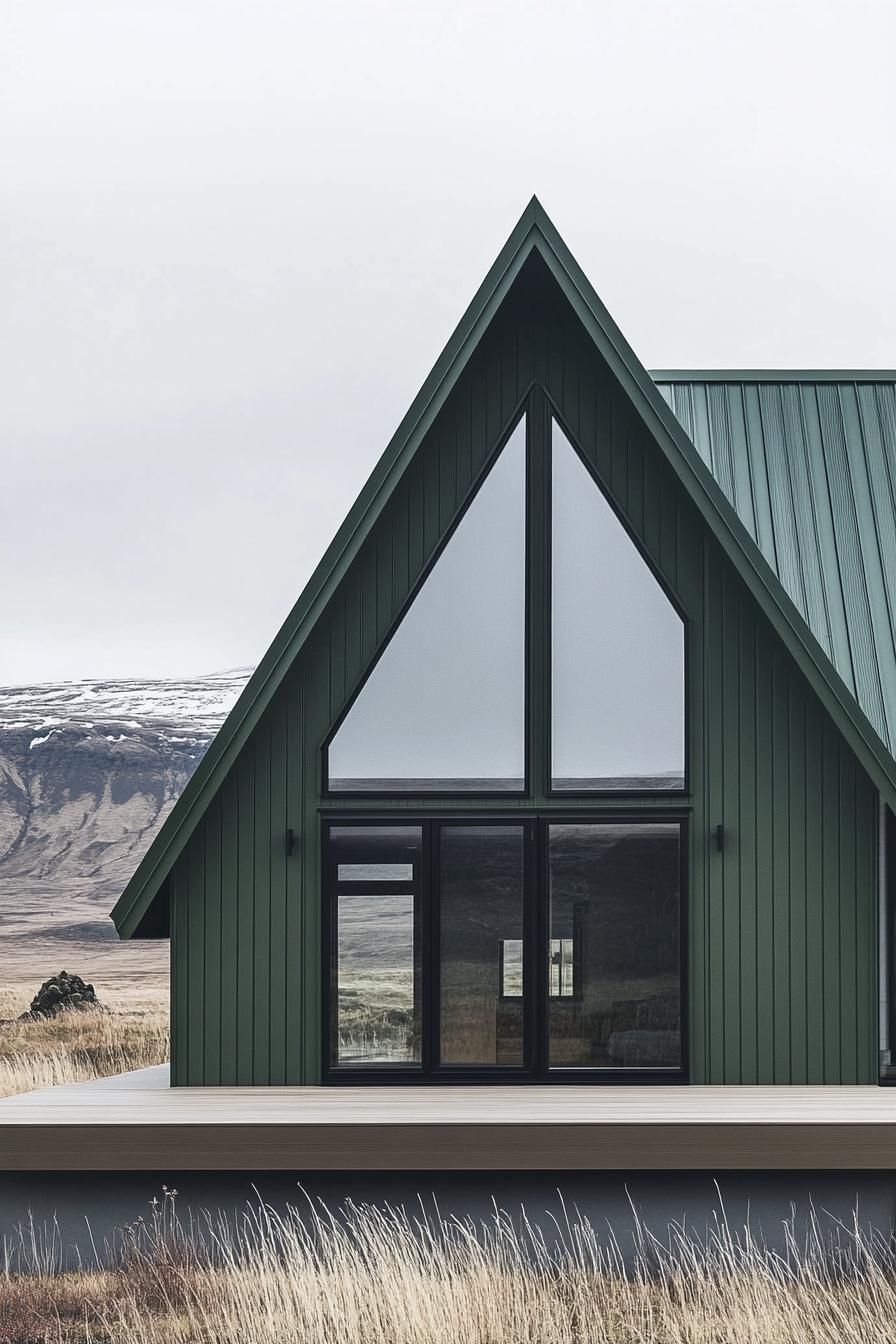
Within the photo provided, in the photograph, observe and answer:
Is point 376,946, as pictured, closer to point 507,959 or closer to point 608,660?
point 507,959

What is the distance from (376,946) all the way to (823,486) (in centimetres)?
514

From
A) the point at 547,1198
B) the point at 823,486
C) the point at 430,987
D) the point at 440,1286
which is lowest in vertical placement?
the point at 440,1286

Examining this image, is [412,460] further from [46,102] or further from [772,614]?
[46,102]

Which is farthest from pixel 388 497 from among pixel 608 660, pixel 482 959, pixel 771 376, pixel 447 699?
pixel 771 376

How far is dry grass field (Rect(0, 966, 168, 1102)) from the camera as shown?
63.4 ft

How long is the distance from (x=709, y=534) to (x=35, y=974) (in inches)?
1643

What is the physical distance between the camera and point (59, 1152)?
28.3ft

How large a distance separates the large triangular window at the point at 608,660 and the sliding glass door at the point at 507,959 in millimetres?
526

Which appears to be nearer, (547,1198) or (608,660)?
(547,1198)

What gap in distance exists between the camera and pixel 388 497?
10.2 meters

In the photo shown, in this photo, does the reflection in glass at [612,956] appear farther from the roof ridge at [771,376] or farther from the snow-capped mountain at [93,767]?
the snow-capped mountain at [93,767]

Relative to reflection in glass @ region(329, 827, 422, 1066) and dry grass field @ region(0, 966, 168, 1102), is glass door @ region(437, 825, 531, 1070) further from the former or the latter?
dry grass field @ region(0, 966, 168, 1102)

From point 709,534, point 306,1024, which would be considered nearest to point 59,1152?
point 306,1024

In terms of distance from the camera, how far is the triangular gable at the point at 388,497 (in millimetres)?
10008
